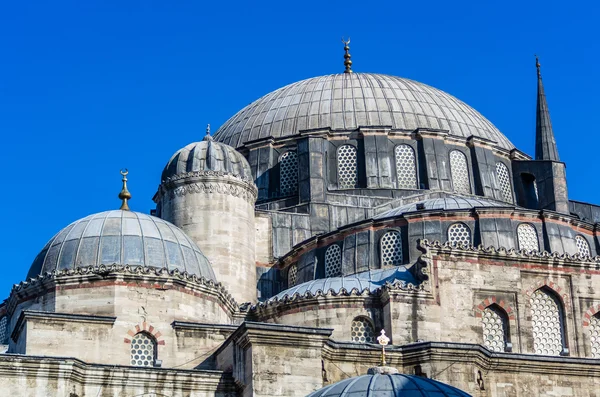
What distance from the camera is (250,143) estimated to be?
167 feet

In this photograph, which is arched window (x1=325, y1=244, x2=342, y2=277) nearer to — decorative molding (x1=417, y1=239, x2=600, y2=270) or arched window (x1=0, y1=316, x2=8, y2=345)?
decorative molding (x1=417, y1=239, x2=600, y2=270)

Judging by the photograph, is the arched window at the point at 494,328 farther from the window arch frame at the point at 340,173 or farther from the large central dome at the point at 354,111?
the large central dome at the point at 354,111

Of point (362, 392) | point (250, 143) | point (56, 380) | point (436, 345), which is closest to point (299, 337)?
point (436, 345)

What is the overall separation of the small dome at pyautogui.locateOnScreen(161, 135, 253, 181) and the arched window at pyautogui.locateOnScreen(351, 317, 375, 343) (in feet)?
27.6

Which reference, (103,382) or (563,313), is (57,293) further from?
(563,313)

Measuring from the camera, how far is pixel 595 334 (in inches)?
1506

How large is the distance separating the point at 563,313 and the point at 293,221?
11391mm

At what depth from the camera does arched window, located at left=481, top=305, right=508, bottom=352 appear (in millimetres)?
36938

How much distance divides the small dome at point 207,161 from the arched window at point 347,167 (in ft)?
16.4

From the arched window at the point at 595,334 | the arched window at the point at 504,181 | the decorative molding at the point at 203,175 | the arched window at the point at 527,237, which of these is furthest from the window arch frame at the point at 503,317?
the arched window at the point at 504,181

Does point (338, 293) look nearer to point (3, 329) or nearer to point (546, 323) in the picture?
point (546, 323)

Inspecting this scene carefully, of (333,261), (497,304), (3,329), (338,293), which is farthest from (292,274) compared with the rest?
(3,329)

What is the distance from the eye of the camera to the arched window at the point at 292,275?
43719 mm

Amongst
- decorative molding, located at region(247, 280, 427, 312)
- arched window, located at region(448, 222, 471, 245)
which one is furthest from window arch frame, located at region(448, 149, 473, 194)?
decorative molding, located at region(247, 280, 427, 312)
